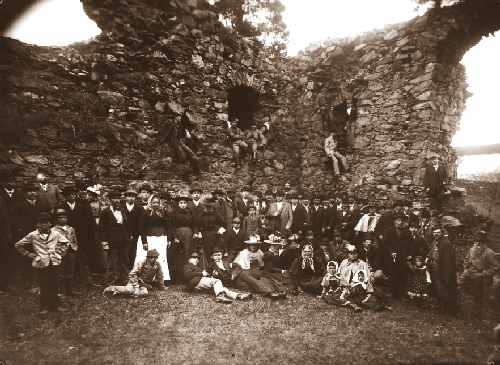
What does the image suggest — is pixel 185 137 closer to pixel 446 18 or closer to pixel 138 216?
pixel 138 216

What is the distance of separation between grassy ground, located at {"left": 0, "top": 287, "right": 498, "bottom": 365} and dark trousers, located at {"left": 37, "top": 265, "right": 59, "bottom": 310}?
176 millimetres

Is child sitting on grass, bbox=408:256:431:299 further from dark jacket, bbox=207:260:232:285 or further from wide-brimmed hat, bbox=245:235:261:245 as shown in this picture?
dark jacket, bbox=207:260:232:285

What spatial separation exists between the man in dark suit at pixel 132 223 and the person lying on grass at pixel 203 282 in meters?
1.04

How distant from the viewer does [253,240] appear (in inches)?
318

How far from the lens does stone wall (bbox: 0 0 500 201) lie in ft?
25.8

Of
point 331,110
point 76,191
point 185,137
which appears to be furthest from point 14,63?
point 331,110

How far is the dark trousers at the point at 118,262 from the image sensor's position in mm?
6738

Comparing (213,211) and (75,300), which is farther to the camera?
(213,211)

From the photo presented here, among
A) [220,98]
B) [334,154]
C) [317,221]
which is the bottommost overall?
[317,221]

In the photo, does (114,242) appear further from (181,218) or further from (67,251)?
(181,218)

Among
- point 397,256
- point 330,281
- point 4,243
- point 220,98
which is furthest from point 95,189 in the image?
point 397,256

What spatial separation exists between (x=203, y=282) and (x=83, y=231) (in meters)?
2.39

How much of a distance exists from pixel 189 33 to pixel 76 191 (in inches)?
206

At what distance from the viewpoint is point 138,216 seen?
7078 mm
